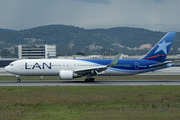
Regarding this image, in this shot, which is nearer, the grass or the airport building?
the grass

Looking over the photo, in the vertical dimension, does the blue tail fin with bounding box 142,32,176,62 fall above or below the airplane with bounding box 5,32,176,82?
above

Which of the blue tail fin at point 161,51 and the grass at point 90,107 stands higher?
the blue tail fin at point 161,51

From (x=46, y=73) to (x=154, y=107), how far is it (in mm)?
23159

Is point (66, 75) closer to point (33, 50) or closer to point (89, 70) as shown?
point (89, 70)

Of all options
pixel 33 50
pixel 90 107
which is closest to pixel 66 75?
pixel 90 107

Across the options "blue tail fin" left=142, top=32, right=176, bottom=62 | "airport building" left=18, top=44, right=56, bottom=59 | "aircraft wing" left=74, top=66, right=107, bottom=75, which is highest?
"airport building" left=18, top=44, right=56, bottom=59

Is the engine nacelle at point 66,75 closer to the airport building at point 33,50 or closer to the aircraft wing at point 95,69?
the aircraft wing at point 95,69

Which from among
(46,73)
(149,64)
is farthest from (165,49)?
(46,73)

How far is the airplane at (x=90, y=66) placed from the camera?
37906 mm

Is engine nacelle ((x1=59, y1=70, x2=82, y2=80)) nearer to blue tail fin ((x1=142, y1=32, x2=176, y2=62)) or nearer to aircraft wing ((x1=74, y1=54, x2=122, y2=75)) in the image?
aircraft wing ((x1=74, y1=54, x2=122, y2=75))

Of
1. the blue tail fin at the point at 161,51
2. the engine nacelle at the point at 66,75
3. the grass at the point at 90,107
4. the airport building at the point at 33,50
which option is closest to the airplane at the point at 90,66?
the blue tail fin at the point at 161,51

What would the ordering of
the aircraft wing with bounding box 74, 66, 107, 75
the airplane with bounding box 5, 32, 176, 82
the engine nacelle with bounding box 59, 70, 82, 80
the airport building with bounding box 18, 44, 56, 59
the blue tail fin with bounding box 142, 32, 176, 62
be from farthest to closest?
the airport building with bounding box 18, 44, 56, 59, the blue tail fin with bounding box 142, 32, 176, 62, the airplane with bounding box 5, 32, 176, 82, the aircraft wing with bounding box 74, 66, 107, 75, the engine nacelle with bounding box 59, 70, 82, 80

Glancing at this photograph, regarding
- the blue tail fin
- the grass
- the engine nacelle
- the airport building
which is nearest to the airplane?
the blue tail fin

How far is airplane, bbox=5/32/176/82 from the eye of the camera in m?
37.9
